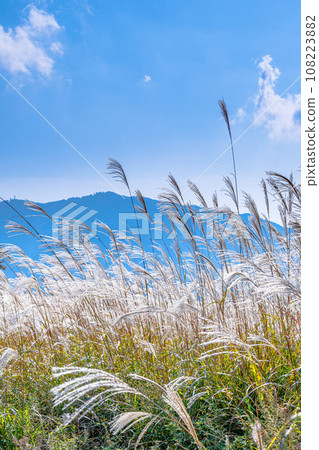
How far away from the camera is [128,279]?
378 centimetres

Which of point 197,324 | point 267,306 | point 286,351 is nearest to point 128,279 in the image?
point 197,324
